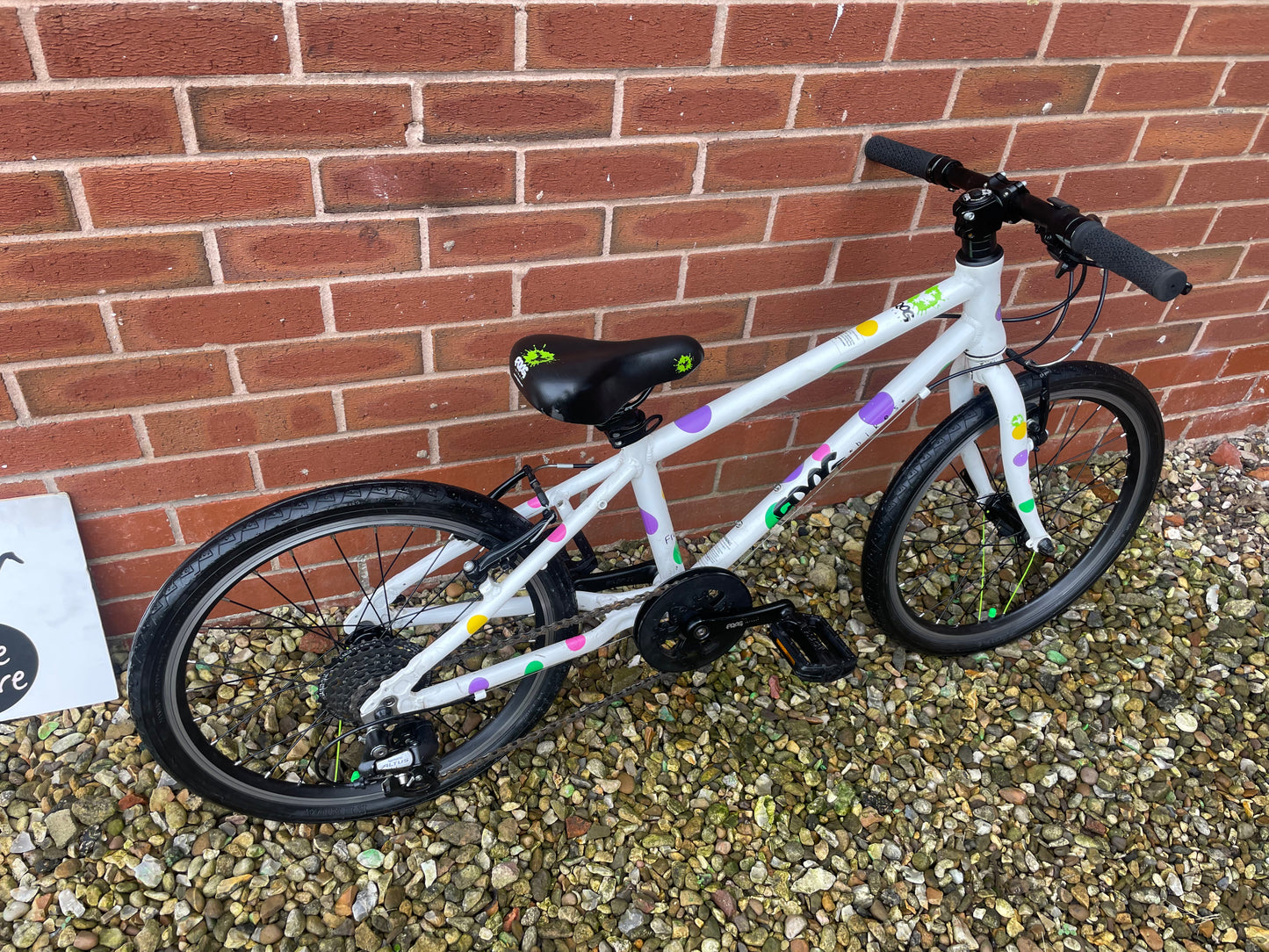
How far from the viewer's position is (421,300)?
183cm

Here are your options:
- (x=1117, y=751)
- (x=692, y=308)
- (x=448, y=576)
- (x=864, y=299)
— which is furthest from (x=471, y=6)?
(x=1117, y=751)

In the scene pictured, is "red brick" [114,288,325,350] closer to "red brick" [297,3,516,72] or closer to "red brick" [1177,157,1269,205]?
"red brick" [297,3,516,72]

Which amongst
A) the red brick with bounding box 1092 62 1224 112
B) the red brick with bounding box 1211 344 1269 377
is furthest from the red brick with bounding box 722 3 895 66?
the red brick with bounding box 1211 344 1269 377

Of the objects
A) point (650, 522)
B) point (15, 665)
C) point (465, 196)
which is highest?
point (465, 196)

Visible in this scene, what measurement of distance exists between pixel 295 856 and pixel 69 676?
72cm

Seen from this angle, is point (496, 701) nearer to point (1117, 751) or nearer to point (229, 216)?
point (229, 216)

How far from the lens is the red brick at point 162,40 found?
136 centimetres

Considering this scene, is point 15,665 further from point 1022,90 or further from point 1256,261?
point 1256,261

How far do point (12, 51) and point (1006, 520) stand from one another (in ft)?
7.30

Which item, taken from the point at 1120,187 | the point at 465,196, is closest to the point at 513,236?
the point at 465,196

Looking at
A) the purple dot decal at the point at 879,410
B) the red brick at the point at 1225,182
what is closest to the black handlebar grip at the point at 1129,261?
the purple dot decal at the point at 879,410

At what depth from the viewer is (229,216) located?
1.60m

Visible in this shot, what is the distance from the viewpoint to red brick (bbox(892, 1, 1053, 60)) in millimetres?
1807

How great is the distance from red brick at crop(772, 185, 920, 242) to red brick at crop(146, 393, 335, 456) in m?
1.13
